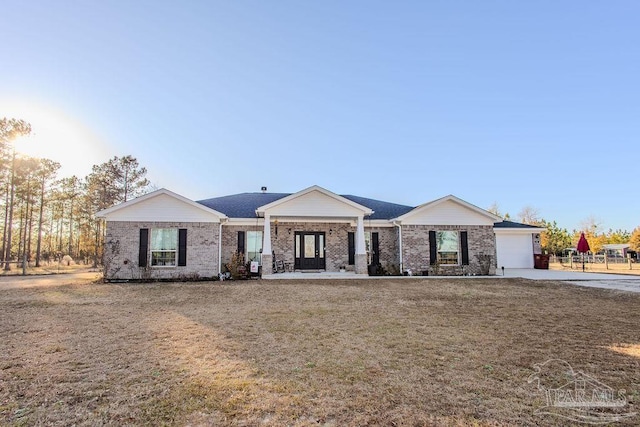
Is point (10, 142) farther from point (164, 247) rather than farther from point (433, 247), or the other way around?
point (433, 247)

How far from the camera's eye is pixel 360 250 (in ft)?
56.4

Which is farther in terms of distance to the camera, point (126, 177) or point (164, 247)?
point (126, 177)

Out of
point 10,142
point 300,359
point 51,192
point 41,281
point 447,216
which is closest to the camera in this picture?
point 300,359

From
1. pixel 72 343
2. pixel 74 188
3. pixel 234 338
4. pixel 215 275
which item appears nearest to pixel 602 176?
pixel 215 275

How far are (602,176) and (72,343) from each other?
42.2 metres

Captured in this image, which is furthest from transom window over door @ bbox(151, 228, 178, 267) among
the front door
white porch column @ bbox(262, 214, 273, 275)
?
the front door

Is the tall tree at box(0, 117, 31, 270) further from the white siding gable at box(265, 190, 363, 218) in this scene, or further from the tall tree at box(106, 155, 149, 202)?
the white siding gable at box(265, 190, 363, 218)

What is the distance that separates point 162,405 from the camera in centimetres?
325

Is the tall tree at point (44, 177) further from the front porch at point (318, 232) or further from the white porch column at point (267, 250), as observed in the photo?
the white porch column at point (267, 250)

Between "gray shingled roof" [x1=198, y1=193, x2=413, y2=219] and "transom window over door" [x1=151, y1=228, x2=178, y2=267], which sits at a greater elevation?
"gray shingled roof" [x1=198, y1=193, x2=413, y2=219]

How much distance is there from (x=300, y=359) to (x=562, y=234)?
49080 mm

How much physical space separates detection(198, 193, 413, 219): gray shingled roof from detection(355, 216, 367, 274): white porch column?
235cm

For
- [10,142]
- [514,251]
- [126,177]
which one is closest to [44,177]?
[10,142]

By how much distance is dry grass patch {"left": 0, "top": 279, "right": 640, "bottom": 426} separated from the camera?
3.15m
